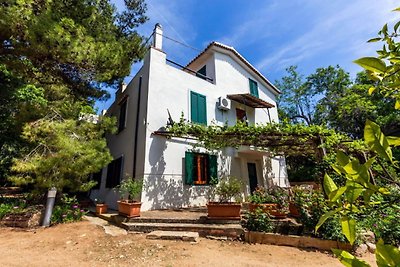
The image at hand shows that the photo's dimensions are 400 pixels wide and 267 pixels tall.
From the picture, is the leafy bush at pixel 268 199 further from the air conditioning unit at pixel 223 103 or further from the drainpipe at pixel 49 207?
the drainpipe at pixel 49 207

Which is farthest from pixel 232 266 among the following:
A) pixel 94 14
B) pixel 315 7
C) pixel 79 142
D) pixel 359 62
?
pixel 94 14

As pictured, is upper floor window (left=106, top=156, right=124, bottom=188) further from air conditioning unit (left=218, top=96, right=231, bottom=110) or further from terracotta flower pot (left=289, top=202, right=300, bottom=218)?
terracotta flower pot (left=289, top=202, right=300, bottom=218)

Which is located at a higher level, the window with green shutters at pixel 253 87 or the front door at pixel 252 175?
the window with green shutters at pixel 253 87

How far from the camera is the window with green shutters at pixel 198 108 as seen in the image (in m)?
10.4

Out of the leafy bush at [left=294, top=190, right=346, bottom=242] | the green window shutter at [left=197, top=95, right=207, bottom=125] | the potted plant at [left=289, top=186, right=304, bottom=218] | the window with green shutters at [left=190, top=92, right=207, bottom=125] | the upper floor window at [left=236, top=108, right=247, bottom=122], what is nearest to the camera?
the leafy bush at [left=294, top=190, right=346, bottom=242]

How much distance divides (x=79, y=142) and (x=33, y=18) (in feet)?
12.4

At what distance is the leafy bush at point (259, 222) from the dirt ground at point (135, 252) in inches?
20.1

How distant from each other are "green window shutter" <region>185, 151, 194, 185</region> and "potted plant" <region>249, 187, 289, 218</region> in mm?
3103

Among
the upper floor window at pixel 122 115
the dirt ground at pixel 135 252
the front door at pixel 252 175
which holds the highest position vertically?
the upper floor window at pixel 122 115

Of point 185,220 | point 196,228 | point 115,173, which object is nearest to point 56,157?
point 115,173

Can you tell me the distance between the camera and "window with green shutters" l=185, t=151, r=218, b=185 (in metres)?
9.27

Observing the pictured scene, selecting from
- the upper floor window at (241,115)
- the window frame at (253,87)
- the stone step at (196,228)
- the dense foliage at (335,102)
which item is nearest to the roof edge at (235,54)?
the window frame at (253,87)

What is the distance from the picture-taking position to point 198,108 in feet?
34.8

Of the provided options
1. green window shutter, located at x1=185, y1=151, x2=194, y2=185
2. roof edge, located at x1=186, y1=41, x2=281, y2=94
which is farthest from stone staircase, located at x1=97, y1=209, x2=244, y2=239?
roof edge, located at x1=186, y1=41, x2=281, y2=94
